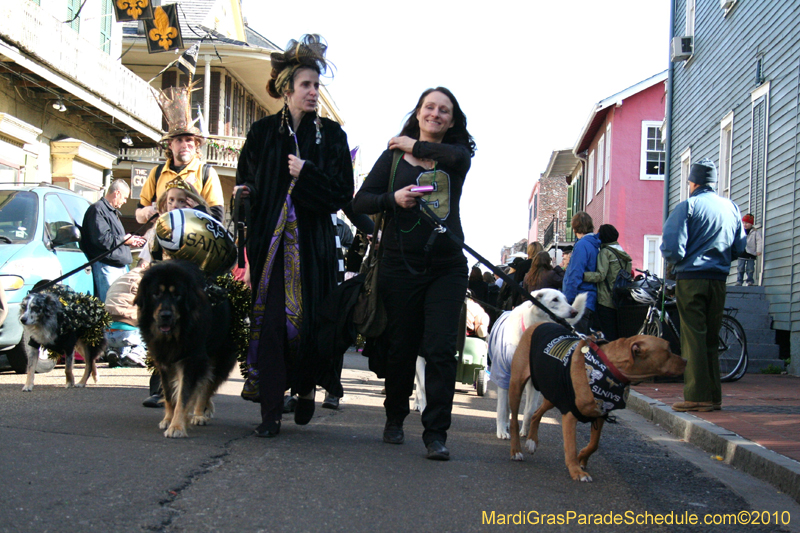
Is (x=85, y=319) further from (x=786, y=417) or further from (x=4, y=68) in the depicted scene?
(x=4, y=68)

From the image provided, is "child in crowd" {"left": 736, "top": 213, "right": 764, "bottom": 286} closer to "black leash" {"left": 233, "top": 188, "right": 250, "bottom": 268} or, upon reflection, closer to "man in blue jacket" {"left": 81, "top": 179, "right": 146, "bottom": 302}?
"man in blue jacket" {"left": 81, "top": 179, "right": 146, "bottom": 302}

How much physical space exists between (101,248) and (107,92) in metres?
12.2

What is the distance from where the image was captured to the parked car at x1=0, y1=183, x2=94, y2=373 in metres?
8.34

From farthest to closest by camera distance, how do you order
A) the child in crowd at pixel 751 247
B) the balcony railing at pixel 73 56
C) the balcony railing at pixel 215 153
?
1. the balcony railing at pixel 215 153
2. the balcony railing at pixel 73 56
3. the child in crowd at pixel 751 247

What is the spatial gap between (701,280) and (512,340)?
205 centimetres

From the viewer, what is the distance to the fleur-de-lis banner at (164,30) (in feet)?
67.7

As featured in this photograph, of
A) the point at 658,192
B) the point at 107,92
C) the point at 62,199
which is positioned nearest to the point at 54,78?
the point at 107,92

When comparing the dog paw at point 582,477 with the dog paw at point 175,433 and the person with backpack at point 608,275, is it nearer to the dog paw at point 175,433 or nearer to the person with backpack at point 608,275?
the dog paw at point 175,433

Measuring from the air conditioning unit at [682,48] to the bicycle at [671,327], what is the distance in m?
10.6

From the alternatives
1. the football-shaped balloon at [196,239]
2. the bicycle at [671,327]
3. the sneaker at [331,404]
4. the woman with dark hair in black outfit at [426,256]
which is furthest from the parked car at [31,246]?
the bicycle at [671,327]

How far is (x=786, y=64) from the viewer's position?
1324cm

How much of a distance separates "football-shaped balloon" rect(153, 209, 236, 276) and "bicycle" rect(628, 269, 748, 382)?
6.37 m

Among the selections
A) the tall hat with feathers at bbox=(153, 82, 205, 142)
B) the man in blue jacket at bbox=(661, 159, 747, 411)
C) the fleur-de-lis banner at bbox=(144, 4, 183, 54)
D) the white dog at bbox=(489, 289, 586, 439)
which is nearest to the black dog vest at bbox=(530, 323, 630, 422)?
the white dog at bbox=(489, 289, 586, 439)

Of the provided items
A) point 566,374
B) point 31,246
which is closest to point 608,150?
point 31,246
